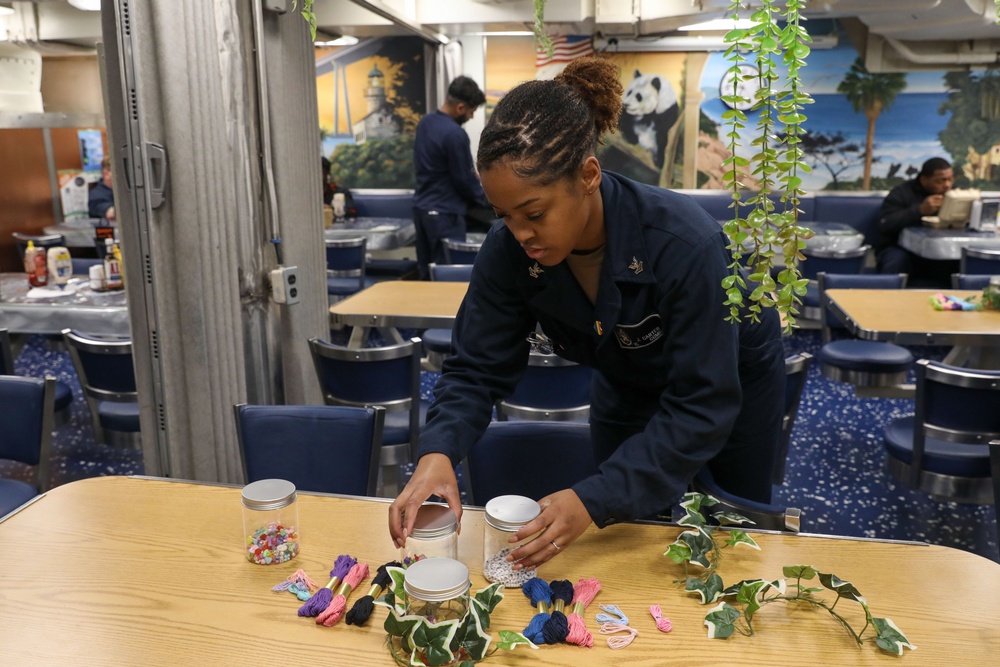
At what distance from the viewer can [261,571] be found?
1466 mm

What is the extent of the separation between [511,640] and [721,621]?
0.34 meters

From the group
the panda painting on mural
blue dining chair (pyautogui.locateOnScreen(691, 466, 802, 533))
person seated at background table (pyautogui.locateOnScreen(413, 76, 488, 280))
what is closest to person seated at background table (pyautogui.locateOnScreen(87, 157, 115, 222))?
person seated at background table (pyautogui.locateOnScreen(413, 76, 488, 280))

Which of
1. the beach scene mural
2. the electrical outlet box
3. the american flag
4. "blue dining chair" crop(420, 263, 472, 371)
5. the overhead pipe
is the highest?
the american flag

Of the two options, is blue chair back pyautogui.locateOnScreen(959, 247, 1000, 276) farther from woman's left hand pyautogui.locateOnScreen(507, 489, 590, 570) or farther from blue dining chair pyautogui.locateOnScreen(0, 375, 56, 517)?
blue dining chair pyautogui.locateOnScreen(0, 375, 56, 517)

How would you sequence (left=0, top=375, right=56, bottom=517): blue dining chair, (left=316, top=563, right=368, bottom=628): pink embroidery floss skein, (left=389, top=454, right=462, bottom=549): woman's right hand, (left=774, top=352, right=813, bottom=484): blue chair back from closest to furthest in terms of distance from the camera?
1. (left=316, top=563, right=368, bottom=628): pink embroidery floss skein
2. (left=389, top=454, right=462, bottom=549): woman's right hand
3. (left=0, top=375, right=56, bottom=517): blue dining chair
4. (left=774, top=352, right=813, bottom=484): blue chair back

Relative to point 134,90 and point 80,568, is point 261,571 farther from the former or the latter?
point 134,90

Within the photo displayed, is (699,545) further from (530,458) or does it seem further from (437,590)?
(530,458)

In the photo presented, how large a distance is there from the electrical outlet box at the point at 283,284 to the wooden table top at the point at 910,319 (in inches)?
95.8

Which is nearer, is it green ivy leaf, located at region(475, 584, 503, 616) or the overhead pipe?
green ivy leaf, located at region(475, 584, 503, 616)

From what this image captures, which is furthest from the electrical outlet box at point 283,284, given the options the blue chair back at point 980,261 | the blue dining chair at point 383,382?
the blue chair back at point 980,261

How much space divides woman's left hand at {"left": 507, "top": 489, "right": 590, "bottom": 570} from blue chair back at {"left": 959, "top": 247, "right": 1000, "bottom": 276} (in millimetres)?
4925

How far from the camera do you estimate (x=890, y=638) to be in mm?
1212

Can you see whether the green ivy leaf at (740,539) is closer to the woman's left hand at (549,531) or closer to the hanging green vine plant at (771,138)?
the woman's left hand at (549,531)

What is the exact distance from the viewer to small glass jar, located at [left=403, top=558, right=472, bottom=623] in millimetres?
1185
